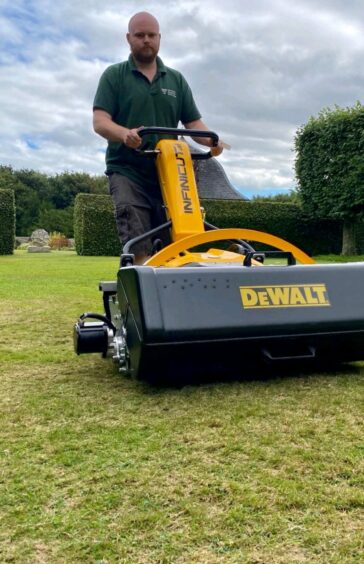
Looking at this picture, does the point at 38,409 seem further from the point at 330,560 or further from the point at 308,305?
the point at 330,560

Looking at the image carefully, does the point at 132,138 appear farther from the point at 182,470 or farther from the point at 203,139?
the point at 182,470

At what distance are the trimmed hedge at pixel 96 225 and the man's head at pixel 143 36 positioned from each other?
1607 centimetres

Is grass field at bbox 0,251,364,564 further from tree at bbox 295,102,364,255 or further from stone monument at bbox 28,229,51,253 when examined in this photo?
stone monument at bbox 28,229,51,253

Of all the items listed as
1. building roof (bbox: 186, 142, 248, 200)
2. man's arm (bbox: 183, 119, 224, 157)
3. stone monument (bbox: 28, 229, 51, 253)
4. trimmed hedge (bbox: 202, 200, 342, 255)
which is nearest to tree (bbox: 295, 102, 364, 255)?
trimmed hedge (bbox: 202, 200, 342, 255)

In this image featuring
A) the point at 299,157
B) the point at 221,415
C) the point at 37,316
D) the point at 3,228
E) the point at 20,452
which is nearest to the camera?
the point at 20,452

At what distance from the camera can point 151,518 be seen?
51.9 inches

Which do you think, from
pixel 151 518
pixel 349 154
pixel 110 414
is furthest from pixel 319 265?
pixel 349 154

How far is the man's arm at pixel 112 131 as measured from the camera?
288cm

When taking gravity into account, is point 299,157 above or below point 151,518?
above

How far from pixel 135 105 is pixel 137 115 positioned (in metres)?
0.06

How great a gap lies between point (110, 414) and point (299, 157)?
17278mm

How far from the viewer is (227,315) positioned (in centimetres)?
227

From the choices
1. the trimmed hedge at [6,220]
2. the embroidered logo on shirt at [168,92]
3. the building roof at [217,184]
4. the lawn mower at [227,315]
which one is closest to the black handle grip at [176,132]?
the embroidered logo on shirt at [168,92]

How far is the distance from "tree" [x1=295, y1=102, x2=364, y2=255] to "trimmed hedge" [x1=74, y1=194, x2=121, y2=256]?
260 inches
